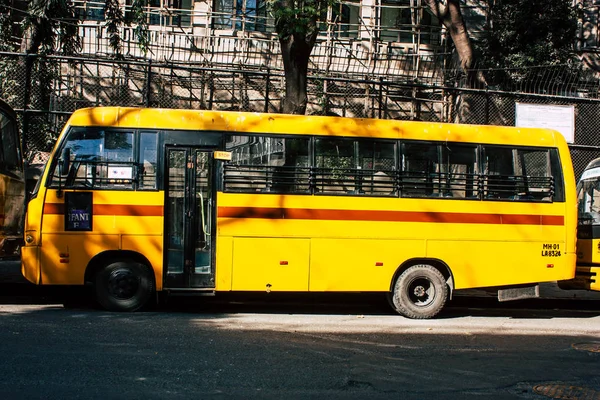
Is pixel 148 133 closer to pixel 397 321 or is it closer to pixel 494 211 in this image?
pixel 397 321

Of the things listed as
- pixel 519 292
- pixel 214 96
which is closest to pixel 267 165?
pixel 519 292

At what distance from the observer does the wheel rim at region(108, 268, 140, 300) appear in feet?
31.2

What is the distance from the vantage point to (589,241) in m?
10.8

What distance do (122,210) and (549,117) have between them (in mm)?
10974

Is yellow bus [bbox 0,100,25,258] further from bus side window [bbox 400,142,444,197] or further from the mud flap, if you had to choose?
the mud flap

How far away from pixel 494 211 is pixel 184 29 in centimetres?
1379

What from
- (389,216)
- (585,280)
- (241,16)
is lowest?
(585,280)

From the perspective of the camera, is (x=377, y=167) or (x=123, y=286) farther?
(x=377, y=167)

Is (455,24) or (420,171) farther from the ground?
(455,24)

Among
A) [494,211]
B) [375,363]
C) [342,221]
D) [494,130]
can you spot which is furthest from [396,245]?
[375,363]

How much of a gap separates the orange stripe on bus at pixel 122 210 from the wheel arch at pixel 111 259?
23.2 inches

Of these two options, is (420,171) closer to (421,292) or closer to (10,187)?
(421,292)

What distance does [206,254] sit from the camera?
31.8 ft

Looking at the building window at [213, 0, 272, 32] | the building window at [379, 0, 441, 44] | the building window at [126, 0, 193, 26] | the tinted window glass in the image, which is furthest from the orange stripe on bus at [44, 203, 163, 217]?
the building window at [379, 0, 441, 44]
